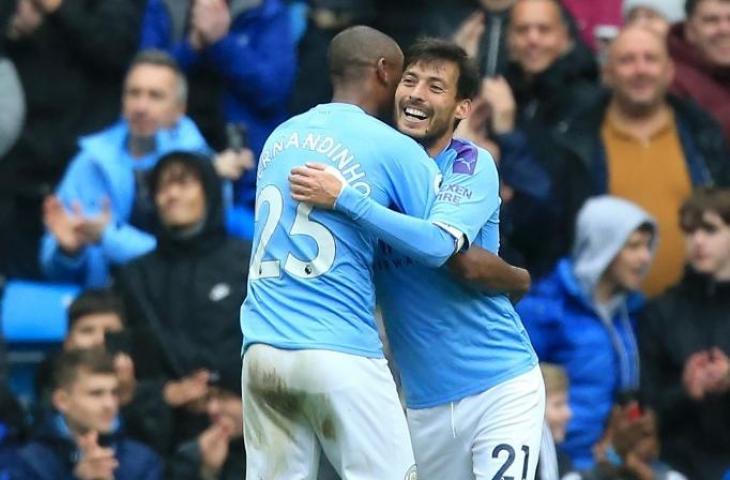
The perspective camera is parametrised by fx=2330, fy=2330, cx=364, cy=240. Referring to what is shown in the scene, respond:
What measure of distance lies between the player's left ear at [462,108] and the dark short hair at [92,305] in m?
2.85

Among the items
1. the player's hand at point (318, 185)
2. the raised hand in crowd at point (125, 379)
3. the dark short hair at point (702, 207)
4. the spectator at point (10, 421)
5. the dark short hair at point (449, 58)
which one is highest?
the dark short hair at point (449, 58)

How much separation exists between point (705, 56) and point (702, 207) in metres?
1.44

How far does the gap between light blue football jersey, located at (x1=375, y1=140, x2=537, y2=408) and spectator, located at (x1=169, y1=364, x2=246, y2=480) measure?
2045mm

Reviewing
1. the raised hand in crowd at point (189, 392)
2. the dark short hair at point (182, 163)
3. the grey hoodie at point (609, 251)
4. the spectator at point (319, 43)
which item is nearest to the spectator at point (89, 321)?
A: the raised hand in crowd at point (189, 392)

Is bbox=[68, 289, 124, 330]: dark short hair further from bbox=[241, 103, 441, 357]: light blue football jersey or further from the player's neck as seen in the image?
the player's neck

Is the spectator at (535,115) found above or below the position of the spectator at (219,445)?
above

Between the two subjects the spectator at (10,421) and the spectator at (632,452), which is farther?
the spectator at (632,452)

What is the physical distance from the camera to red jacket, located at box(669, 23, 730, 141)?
12.7 m

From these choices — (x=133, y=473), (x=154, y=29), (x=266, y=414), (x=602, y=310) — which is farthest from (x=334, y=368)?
(x=154, y=29)

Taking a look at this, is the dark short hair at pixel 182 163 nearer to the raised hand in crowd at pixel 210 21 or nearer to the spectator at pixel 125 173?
the spectator at pixel 125 173

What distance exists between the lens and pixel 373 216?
7.66 m

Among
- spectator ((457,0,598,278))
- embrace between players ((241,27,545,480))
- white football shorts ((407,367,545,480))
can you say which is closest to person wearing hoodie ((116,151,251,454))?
spectator ((457,0,598,278))

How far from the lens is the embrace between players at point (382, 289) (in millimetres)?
7766

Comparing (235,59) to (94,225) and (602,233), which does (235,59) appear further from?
(602,233)
